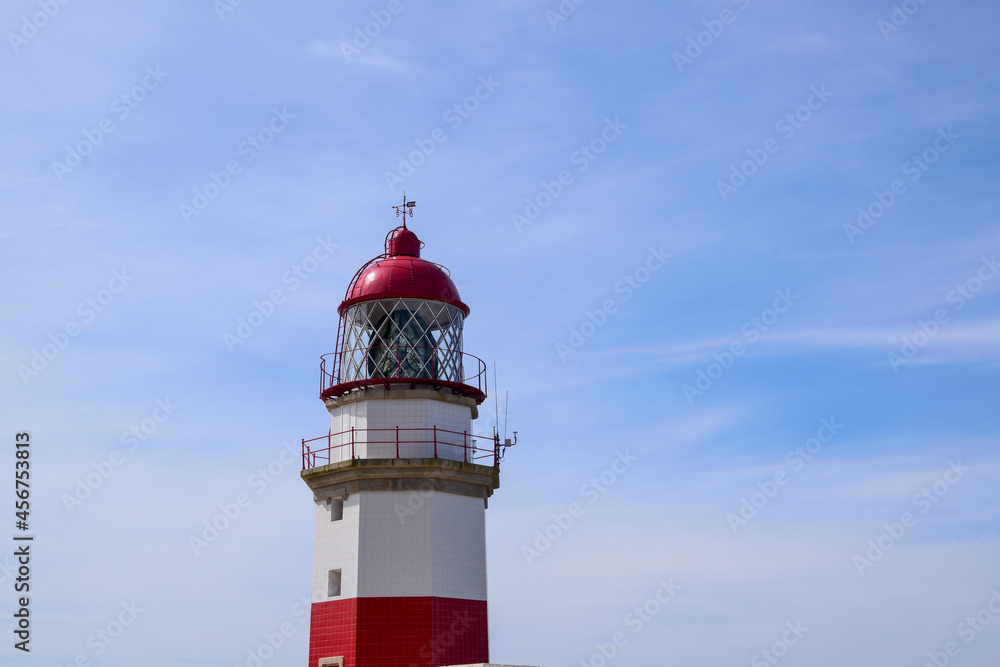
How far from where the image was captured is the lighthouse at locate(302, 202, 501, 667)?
31266 mm

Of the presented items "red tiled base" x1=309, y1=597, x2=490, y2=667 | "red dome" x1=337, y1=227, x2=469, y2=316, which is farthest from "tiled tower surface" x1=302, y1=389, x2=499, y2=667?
"red dome" x1=337, y1=227, x2=469, y2=316

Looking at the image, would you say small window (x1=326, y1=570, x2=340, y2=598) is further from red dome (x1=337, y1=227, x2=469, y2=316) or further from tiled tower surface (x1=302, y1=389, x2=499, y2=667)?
red dome (x1=337, y1=227, x2=469, y2=316)

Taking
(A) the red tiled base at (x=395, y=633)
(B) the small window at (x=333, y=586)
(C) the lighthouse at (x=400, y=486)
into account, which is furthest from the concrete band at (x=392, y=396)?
(A) the red tiled base at (x=395, y=633)

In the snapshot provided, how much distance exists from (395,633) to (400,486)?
3.85 metres

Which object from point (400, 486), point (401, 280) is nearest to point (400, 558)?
point (400, 486)

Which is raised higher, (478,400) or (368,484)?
(478,400)

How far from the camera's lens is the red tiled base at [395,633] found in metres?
30.8

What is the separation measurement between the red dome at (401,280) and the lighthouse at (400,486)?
0.13 ft

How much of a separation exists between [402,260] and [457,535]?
26.4ft

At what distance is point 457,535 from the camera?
32.4 m

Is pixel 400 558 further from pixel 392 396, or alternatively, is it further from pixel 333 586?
pixel 392 396

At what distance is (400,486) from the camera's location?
105ft

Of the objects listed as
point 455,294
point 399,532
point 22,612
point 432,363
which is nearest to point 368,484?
point 399,532

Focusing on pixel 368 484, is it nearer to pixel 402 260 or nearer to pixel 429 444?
pixel 429 444
